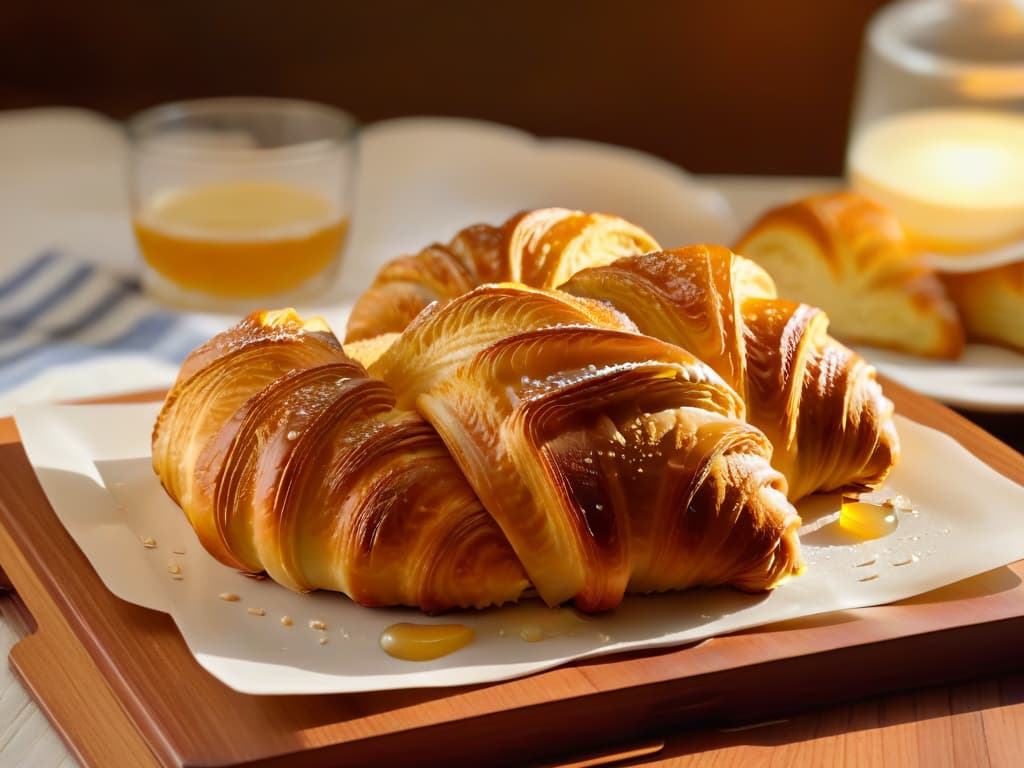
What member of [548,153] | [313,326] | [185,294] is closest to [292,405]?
[313,326]

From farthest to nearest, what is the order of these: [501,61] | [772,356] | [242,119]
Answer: [501,61], [242,119], [772,356]

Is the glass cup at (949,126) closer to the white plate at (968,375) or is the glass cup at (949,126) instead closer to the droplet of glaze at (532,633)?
the white plate at (968,375)

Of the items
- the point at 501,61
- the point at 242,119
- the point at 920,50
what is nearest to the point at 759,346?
the point at 920,50

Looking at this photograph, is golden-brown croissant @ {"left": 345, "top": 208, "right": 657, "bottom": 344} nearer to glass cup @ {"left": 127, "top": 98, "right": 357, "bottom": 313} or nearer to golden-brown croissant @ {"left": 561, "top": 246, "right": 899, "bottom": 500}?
golden-brown croissant @ {"left": 561, "top": 246, "right": 899, "bottom": 500}

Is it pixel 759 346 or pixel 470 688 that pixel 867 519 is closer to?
pixel 759 346

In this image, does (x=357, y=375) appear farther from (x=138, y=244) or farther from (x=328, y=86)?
(x=328, y=86)

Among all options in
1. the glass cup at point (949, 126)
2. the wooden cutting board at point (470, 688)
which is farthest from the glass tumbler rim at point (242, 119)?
the wooden cutting board at point (470, 688)
